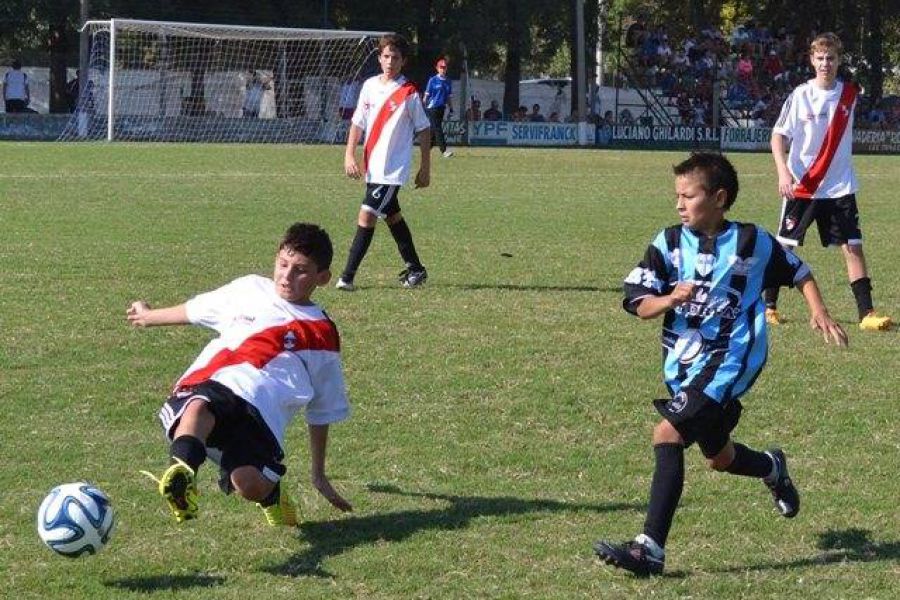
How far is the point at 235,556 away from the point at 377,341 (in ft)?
A: 13.1

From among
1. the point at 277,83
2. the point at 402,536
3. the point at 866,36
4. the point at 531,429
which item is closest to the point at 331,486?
the point at 402,536

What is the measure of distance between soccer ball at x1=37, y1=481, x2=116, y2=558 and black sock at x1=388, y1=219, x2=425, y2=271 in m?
6.43

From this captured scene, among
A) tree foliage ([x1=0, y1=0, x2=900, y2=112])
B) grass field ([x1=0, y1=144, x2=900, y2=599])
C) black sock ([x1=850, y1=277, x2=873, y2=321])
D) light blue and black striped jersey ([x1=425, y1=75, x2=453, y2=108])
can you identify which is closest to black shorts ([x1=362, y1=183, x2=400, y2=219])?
grass field ([x1=0, y1=144, x2=900, y2=599])

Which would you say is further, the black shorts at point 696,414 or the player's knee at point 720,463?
the player's knee at point 720,463

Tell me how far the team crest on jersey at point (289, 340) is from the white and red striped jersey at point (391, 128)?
586cm

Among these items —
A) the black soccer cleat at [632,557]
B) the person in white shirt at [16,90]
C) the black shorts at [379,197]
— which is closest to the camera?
the black soccer cleat at [632,557]

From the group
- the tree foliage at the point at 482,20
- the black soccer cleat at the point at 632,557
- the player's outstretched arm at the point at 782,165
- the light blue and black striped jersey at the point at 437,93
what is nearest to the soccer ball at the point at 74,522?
the black soccer cleat at the point at 632,557

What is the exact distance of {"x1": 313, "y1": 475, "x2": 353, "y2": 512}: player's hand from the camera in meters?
5.23

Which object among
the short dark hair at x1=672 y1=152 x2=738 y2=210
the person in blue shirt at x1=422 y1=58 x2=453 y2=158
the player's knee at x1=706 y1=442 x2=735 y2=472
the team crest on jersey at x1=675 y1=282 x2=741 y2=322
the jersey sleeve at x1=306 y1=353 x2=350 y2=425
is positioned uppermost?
the person in blue shirt at x1=422 y1=58 x2=453 y2=158

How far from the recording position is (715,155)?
4.93 metres

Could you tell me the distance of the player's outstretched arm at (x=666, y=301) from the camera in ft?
14.9

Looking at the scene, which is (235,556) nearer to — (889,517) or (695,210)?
(695,210)

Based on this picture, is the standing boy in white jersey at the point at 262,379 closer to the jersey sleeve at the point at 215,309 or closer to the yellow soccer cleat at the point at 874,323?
the jersey sleeve at the point at 215,309

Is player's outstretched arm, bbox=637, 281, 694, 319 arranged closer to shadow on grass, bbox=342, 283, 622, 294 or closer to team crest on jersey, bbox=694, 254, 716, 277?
team crest on jersey, bbox=694, 254, 716, 277
